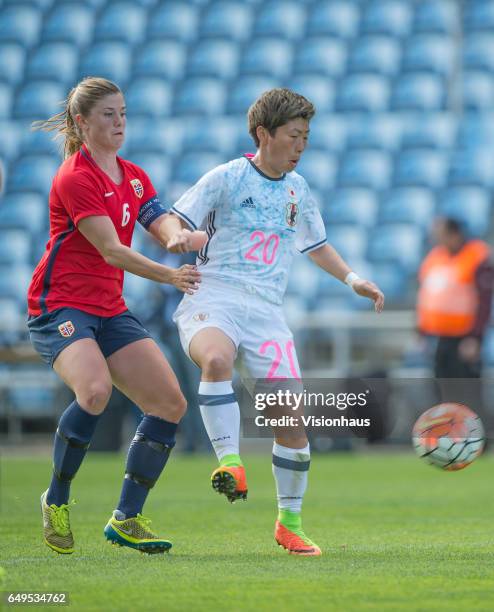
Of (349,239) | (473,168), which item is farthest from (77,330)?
(473,168)

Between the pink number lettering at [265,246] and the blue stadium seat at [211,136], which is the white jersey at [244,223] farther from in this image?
the blue stadium seat at [211,136]

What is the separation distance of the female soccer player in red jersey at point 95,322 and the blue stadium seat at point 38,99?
530 inches

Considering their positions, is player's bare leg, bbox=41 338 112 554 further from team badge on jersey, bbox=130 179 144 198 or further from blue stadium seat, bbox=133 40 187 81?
blue stadium seat, bbox=133 40 187 81

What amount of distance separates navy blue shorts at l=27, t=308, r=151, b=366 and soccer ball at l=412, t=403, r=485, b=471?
1411mm

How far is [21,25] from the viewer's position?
18891 millimetres

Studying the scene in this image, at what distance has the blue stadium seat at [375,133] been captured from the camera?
52.8 ft

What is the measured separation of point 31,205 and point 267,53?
4.15m

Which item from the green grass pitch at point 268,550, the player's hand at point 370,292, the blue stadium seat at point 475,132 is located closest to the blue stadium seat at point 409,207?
the blue stadium seat at point 475,132

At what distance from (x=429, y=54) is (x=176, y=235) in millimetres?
13099

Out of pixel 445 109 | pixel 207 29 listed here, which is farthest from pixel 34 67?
pixel 445 109

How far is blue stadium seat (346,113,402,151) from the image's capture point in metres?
16.1

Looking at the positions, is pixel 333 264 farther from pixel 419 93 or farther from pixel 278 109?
pixel 419 93

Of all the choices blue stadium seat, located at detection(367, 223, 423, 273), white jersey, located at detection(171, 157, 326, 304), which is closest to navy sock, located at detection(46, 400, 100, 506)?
white jersey, located at detection(171, 157, 326, 304)

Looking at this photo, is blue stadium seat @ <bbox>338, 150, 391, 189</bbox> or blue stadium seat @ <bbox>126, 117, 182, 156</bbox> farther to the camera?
blue stadium seat @ <bbox>126, 117, 182, 156</bbox>
